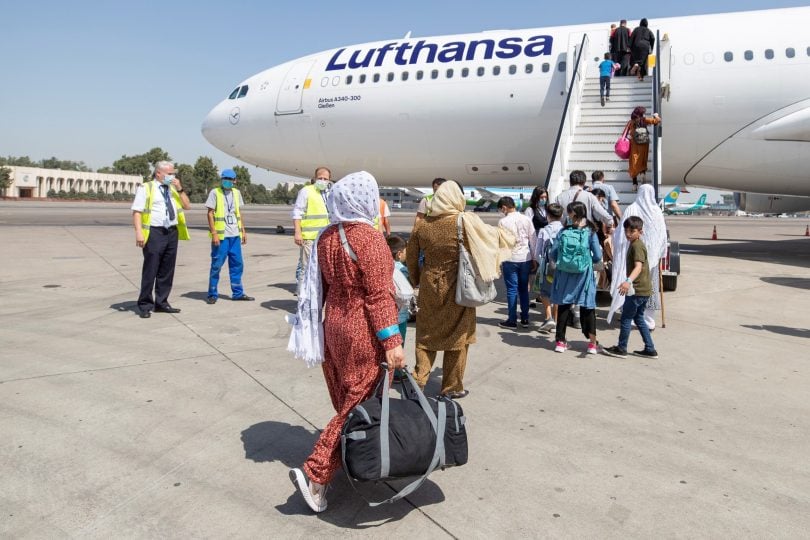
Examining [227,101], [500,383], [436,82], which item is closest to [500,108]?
[436,82]

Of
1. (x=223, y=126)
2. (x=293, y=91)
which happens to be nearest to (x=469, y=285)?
(x=293, y=91)

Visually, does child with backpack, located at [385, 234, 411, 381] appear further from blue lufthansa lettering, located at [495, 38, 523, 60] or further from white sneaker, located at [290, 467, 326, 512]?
blue lufthansa lettering, located at [495, 38, 523, 60]

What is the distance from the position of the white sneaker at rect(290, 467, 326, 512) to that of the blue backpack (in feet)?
11.6

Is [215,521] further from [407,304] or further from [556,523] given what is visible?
[407,304]

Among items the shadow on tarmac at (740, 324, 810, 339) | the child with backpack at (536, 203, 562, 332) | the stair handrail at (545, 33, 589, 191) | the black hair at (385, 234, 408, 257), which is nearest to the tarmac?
the shadow on tarmac at (740, 324, 810, 339)

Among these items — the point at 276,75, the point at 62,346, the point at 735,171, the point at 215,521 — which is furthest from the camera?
the point at 276,75

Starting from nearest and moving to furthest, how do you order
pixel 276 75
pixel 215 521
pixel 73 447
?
pixel 215 521, pixel 73 447, pixel 276 75

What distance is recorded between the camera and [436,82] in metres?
14.2

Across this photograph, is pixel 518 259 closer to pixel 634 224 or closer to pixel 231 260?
pixel 634 224

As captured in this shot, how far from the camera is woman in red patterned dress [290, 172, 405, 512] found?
9.18 ft

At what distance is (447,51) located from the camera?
47.2 feet

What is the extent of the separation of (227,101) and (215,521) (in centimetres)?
1674

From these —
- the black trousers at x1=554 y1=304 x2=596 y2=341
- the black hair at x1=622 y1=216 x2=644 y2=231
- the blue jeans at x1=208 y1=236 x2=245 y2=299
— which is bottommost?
the black trousers at x1=554 y1=304 x2=596 y2=341

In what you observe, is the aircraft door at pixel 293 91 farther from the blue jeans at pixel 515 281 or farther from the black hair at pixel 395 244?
the black hair at pixel 395 244
